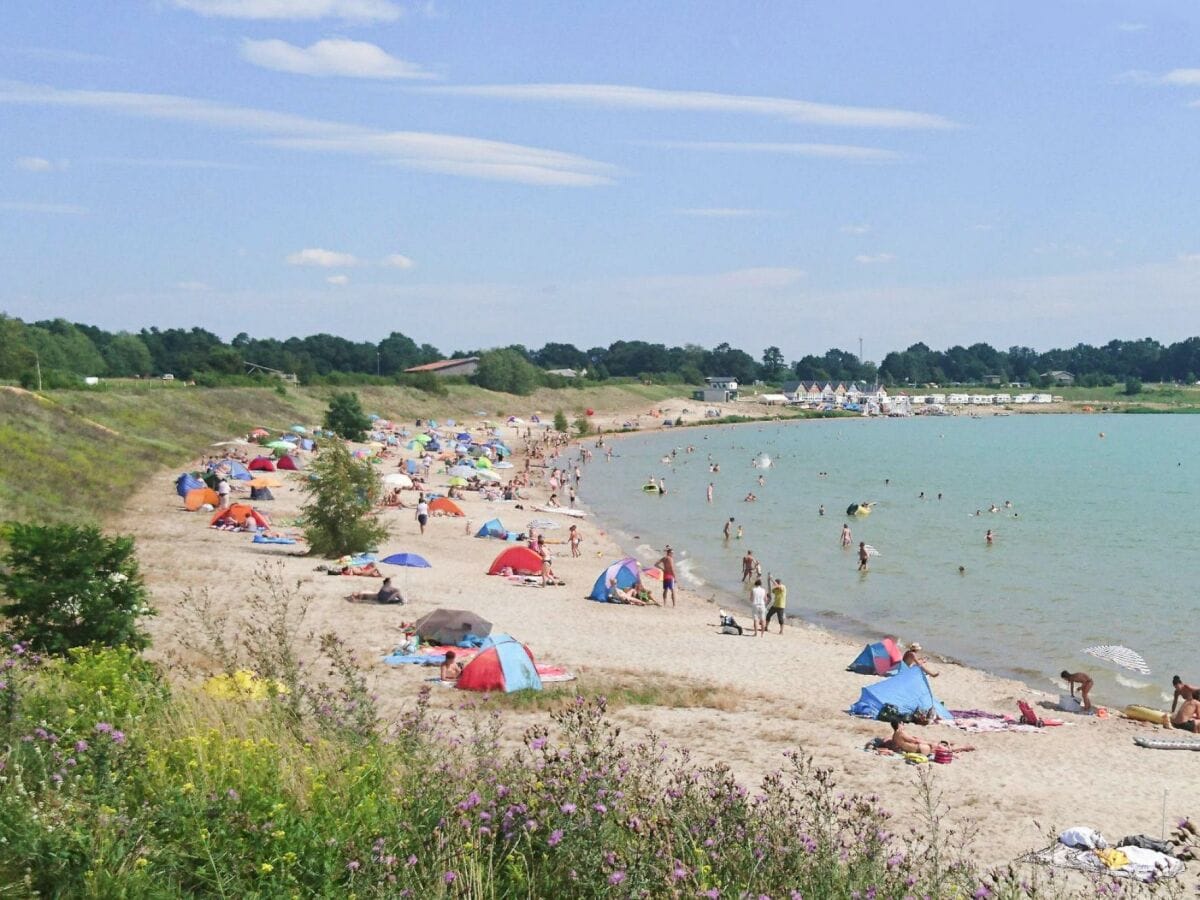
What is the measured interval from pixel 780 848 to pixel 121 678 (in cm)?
500

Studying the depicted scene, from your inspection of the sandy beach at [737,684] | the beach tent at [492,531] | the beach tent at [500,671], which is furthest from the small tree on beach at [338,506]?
the beach tent at [500,671]

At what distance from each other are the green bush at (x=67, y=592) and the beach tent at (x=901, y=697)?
9.99 meters

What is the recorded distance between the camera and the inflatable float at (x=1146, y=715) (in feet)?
55.7

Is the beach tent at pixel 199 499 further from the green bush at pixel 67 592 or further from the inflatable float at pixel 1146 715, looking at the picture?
the inflatable float at pixel 1146 715

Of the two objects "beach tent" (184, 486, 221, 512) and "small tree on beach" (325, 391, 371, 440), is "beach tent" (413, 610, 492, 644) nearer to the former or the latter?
"beach tent" (184, 486, 221, 512)

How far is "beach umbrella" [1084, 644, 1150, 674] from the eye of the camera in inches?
789

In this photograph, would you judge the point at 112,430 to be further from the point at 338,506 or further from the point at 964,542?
the point at 964,542

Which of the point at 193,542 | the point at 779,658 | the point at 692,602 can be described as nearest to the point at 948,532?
the point at 692,602

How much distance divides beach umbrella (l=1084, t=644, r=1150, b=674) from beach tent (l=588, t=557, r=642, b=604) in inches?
386

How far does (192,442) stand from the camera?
172 feet

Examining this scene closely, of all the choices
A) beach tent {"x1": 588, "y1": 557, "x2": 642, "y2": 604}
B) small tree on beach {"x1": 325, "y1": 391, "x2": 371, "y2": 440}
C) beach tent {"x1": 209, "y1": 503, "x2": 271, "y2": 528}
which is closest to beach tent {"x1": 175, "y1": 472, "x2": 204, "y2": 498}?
beach tent {"x1": 209, "y1": 503, "x2": 271, "y2": 528}

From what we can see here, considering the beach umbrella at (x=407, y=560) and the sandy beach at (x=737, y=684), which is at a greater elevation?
the beach umbrella at (x=407, y=560)

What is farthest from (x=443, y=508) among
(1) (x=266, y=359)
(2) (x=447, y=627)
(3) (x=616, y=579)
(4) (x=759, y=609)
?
(1) (x=266, y=359)

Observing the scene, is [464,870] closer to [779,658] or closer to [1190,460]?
[779,658]
